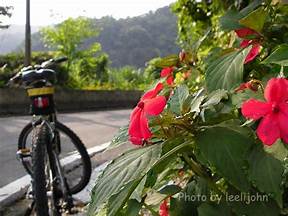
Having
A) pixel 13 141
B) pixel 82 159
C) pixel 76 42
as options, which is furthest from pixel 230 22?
pixel 76 42

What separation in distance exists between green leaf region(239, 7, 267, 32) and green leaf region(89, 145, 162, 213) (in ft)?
1.07

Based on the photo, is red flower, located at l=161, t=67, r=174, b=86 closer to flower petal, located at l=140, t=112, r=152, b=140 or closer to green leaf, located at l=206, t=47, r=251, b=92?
green leaf, located at l=206, t=47, r=251, b=92

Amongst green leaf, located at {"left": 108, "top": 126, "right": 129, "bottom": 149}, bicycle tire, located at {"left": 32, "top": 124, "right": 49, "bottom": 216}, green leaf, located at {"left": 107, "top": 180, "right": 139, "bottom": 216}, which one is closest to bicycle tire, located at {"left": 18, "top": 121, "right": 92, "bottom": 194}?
bicycle tire, located at {"left": 32, "top": 124, "right": 49, "bottom": 216}

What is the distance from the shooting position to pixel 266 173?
78cm

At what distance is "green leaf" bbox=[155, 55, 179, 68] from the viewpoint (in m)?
1.41

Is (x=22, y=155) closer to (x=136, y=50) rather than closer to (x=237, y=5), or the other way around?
(x=237, y=5)

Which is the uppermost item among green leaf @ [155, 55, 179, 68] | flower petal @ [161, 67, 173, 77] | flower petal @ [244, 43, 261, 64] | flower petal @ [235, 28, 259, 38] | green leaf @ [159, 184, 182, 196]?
flower petal @ [235, 28, 259, 38]

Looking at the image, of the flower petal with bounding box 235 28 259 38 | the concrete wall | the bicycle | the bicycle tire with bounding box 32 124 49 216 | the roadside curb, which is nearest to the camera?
the flower petal with bounding box 235 28 259 38

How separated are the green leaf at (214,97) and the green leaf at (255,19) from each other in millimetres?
160

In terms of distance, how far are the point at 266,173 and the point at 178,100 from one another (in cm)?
27

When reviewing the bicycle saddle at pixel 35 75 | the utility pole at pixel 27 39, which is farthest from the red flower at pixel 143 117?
the utility pole at pixel 27 39

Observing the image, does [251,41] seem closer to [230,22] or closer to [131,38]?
[230,22]

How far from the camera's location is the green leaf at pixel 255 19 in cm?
98

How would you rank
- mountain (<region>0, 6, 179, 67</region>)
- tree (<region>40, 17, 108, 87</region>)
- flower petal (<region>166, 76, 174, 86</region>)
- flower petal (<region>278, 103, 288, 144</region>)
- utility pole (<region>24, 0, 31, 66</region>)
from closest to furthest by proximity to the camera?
flower petal (<region>278, 103, 288, 144</region>)
flower petal (<region>166, 76, 174, 86</region>)
utility pole (<region>24, 0, 31, 66</region>)
tree (<region>40, 17, 108, 87</region>)
mountain (<region>0, 6, 179, 67</region>)
